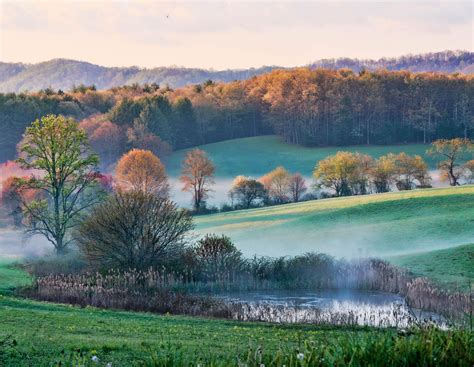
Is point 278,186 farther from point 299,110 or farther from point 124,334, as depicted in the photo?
point 124,334

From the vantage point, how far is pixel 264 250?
49969 mm

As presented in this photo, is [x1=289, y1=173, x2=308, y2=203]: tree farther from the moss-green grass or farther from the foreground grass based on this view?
the foreground grass

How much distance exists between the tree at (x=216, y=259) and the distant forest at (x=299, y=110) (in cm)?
7936

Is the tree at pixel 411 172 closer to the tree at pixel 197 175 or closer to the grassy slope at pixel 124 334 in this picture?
the tree at pixel 197 175

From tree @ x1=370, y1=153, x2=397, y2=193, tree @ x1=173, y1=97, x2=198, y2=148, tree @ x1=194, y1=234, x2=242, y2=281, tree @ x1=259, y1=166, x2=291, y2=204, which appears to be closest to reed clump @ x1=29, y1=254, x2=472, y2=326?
tree @ x1=194, y1=234, x2=242, y2=281

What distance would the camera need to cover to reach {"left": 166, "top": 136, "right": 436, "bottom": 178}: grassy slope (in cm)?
10950

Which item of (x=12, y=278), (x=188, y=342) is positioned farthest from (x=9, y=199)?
(x=188, y=342)

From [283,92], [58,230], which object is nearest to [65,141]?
[58,230]

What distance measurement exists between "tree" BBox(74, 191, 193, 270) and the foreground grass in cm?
974

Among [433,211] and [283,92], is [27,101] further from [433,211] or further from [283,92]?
[433,211]

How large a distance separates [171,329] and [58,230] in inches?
1274

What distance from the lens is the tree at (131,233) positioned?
116 feet

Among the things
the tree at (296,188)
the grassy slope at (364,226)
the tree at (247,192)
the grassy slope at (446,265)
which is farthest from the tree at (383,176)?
the grassy slope at (446,265)

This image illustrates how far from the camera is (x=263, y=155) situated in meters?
118
